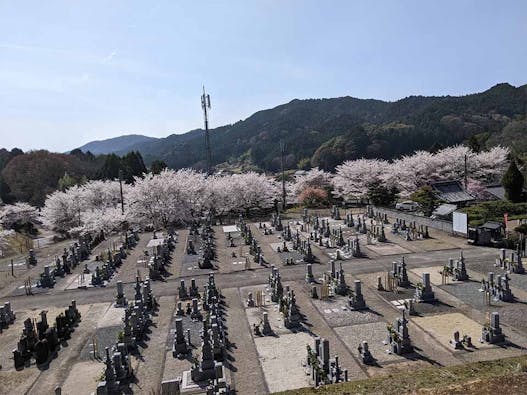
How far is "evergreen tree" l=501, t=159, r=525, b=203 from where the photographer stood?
4203 centimetres

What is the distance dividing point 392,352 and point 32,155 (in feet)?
285

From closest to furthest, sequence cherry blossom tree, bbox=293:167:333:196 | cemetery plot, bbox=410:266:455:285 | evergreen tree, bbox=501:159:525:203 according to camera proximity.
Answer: cemetery plot, bbox=410:266:455:285 < evergreen tree, bbox=501:159:525:203 < cherry blossom tree, bbox=293:167:333:196

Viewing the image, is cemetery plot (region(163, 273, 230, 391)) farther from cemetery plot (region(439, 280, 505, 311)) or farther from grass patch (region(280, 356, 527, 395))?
cemetery plot (region(439, 280, 505, 311))

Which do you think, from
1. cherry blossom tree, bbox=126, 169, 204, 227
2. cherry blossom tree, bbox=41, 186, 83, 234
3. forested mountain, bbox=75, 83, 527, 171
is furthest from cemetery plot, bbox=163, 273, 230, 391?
forested mountain, bbox=75, 83, 527, 171

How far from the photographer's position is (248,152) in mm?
182125

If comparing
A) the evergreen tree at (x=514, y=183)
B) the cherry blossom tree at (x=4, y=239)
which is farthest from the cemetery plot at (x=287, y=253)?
the cherry blossom tree at (x=4, y=239)

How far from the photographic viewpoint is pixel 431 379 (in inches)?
465

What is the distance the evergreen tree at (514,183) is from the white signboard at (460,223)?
12.8 m

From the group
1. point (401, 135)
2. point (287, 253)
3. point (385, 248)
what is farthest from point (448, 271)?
point (401, 135)

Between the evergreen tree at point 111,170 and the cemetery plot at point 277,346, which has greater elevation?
the evergreen tree at point 111,170

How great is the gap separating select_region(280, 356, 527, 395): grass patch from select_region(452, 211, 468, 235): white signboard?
21867 millimetres

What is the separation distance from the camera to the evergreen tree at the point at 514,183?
42.0 m

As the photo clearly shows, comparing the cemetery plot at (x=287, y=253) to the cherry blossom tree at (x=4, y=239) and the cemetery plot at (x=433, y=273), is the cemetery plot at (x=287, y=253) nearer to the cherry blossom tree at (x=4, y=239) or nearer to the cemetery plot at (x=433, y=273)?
the cemetery plot at (x=433, y=273)

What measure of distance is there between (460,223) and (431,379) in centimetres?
2473
